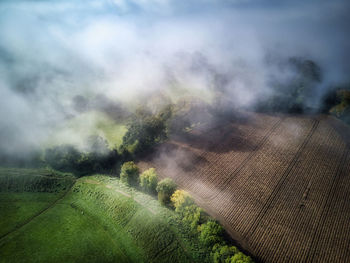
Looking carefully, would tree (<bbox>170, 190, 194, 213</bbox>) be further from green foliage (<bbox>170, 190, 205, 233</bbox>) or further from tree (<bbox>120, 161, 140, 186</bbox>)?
tree (<bbox>120, 161, 140, 186</bbox>)

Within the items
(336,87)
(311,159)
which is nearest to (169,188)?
(311,159)

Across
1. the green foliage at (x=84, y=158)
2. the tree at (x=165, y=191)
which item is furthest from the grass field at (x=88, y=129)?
the tree at (x=165, y=191)

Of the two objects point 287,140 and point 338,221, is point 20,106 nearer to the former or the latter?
point 287,140

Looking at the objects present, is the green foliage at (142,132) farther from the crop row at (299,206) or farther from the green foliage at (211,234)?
the crop row at (299,206)

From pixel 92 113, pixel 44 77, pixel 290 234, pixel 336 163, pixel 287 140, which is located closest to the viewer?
pixel 290 234

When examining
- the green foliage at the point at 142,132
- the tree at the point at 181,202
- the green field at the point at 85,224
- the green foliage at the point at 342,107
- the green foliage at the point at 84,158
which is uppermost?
the green foliage at the point at 342,107

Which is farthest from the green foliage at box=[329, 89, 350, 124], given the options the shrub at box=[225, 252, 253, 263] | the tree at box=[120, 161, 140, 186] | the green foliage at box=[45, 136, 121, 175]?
the green foliage at box=[45, 136, 121, 175]
